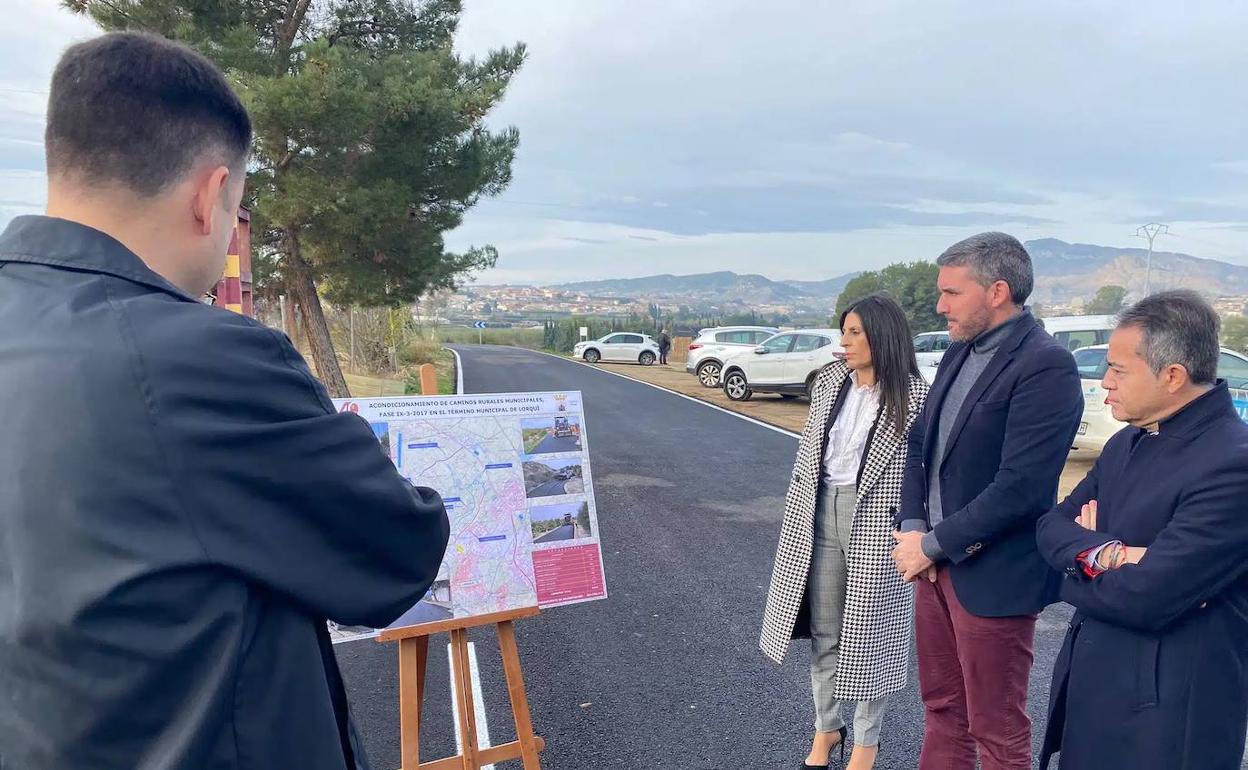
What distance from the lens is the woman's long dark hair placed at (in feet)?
10.9

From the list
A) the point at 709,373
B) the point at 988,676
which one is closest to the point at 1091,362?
the point at 988,676

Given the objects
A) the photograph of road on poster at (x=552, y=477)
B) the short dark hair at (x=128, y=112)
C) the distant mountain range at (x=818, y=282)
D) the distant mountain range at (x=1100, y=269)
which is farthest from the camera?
the distant mountain range at (x=818, y=282)

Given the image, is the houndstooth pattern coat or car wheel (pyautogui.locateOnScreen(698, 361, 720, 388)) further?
car wheel (pyautogui.locateOnScreen(698, 361, 720, 388))

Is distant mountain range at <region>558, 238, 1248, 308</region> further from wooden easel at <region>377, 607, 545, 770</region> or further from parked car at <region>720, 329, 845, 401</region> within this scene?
wooden easel at <region>377, 607, 545, 770</region>

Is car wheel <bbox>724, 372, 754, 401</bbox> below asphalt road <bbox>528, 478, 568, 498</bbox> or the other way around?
below

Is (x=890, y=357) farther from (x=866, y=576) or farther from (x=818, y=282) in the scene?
(x=818, y=282)

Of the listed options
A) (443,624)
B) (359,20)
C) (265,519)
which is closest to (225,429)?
(265,519)

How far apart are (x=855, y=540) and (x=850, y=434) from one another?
45cm

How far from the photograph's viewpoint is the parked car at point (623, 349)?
113 feet

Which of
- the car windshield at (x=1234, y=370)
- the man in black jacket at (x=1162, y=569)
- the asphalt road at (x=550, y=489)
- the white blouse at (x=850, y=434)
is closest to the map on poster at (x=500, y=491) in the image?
the asphalt road at (x=550, y=489)

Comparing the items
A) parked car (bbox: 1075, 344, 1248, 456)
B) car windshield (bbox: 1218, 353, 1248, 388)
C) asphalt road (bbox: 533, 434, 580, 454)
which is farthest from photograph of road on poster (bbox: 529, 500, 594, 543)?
car windshield (bbox: 1218, 353, 1248, 388)

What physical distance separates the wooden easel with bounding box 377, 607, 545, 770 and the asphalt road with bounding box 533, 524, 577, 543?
0.26m

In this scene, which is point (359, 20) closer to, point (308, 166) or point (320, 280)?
point (308, 166)

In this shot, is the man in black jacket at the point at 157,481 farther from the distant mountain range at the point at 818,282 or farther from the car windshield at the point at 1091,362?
the distant mountain range at the point at 818,282
